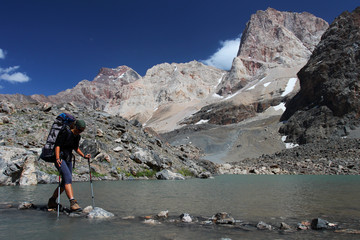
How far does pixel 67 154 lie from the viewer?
6.48m

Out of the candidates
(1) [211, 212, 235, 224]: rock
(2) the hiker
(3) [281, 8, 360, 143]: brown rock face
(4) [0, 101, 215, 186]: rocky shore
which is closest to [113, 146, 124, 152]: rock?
(4) [0, 101, 215, 186]: rocky shore

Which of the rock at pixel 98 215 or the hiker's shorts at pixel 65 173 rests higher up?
the hiker's shorts at pixel 65 173

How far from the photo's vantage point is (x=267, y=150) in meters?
64.5

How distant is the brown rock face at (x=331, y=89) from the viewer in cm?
6450

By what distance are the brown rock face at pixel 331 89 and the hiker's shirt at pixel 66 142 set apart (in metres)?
65.9

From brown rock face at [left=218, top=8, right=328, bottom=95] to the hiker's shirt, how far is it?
155 meters

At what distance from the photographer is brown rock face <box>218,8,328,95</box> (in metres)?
162

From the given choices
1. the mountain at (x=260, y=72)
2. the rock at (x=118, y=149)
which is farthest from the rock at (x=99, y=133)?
the mountain at (x=260, y=72)

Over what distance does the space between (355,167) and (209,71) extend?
164 metres

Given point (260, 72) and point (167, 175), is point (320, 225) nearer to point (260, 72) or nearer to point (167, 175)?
point (167, 175)

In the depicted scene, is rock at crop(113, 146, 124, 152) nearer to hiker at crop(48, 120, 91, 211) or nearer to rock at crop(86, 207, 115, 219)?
hiker at crop(48, 120, 91, 211)

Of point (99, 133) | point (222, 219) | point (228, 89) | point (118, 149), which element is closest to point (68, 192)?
point (222, 219)

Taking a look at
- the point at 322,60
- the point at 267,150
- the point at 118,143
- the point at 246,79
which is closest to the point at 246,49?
the point at 246,79

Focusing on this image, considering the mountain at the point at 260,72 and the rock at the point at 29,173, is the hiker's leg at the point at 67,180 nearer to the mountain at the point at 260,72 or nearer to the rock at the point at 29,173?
the rock at the point at 29,173
